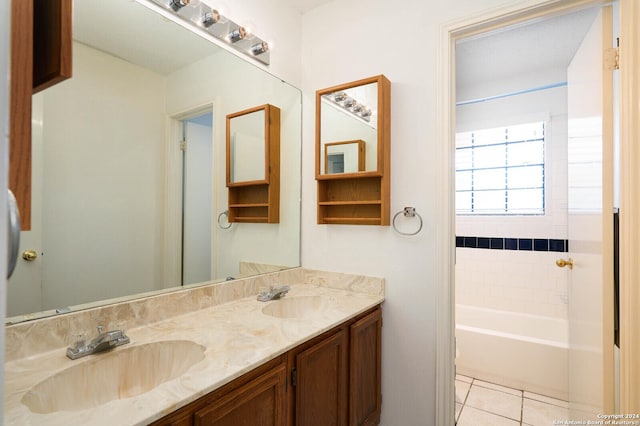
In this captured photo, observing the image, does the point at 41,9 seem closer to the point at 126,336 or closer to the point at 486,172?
the point at 126,336

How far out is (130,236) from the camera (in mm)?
1272

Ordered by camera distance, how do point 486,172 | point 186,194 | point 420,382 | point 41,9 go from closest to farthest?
point 41,9 → point 186,194 → point 420,382 → point 486,172

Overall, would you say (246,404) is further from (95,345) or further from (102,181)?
(102,181)

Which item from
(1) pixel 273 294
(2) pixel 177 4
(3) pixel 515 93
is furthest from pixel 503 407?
(2) pixel 177 4

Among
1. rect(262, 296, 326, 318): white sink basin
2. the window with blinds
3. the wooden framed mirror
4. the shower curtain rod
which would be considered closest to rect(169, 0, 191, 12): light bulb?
the wooden framed mirror

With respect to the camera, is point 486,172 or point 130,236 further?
point 486,172

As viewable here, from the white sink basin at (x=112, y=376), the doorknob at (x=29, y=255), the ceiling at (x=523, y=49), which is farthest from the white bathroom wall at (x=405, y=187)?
the doorknob at (x=29, y=255)

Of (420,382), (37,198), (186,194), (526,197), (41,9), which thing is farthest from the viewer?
(526,197)

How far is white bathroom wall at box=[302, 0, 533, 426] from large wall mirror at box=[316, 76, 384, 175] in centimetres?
11

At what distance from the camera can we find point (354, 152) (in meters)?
1.79

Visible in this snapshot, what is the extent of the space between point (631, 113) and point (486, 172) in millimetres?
2033

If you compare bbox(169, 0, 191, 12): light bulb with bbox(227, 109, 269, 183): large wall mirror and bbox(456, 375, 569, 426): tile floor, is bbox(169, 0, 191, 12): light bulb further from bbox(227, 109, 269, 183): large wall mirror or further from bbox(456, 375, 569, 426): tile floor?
bbox(456, 375, 569, 426): tile floor

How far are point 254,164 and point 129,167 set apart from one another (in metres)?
0.72

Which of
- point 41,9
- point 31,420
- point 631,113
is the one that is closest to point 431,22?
point 631,113
